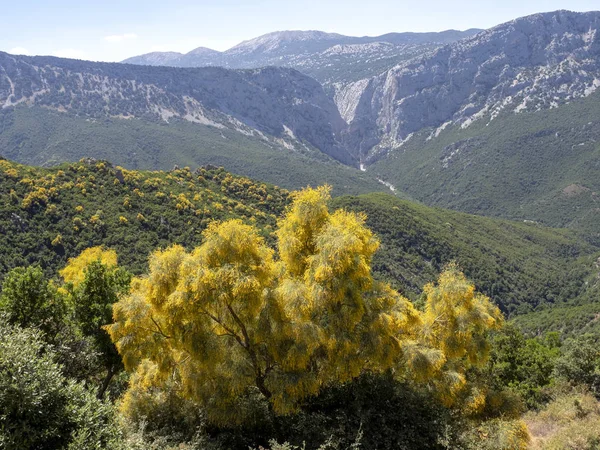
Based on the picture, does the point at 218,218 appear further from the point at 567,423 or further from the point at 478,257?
the point at 478,257

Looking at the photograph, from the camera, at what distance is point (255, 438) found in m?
14.7

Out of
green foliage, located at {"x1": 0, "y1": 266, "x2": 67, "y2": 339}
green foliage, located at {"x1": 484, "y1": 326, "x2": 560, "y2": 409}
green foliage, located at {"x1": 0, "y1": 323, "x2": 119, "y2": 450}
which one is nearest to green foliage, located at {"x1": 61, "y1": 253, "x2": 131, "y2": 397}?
green foliage, located at {"x1": 0, "y1": 266, "x2": 67, "y2": 339}

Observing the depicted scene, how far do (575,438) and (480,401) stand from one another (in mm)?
3704

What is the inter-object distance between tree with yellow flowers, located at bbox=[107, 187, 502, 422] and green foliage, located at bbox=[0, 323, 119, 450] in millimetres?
3536

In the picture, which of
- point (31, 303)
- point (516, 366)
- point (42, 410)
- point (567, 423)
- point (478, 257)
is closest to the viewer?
point (42, 410)

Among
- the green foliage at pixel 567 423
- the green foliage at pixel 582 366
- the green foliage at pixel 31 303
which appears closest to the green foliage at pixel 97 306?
the green foliage at pixel 31 303

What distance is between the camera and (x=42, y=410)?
1119 cm

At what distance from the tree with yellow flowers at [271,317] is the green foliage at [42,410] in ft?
11.6

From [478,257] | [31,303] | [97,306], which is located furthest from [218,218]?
[478,257]

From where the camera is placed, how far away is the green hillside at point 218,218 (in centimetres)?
5719

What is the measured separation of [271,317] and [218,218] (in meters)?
62.5

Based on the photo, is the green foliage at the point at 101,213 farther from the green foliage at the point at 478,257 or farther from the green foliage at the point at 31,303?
the green foliage at the point at 478,257

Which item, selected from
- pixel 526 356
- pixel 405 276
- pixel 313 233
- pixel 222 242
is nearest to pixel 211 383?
pixel 222 242

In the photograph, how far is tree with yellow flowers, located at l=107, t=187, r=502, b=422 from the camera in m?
14.0
